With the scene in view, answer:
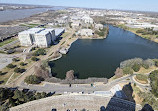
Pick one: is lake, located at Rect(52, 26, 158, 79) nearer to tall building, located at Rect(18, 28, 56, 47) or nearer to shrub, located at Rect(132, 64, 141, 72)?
shrub, located at Rect(132, 64, 141, 72)

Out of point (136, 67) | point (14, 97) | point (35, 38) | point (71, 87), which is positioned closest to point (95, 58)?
point (136, 67)

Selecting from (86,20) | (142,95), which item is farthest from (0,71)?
(86,20)

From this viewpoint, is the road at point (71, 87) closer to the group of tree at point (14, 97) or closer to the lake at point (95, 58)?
the group of tree at point (14, 97)

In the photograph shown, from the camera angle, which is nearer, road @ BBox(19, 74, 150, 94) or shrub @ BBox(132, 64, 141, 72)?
road @ BBox(19, 74, 150, 94)

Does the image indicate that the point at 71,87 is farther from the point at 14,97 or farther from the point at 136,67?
the point at 136,67

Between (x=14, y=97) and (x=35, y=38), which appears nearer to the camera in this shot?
(x=14, y=97)

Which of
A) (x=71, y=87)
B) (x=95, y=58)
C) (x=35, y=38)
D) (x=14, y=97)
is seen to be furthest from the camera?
(x=35, y=38)

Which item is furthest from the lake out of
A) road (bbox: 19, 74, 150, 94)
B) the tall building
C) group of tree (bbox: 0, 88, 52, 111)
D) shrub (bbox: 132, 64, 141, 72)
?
the tall building

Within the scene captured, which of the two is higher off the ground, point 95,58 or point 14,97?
point 95,58

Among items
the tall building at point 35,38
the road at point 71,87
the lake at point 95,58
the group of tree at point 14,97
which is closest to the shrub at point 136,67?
the road at point 71,87

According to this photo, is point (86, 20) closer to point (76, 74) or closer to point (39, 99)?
point (76, 74)

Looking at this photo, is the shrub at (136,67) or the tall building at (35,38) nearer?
the shrub at (136,67)
